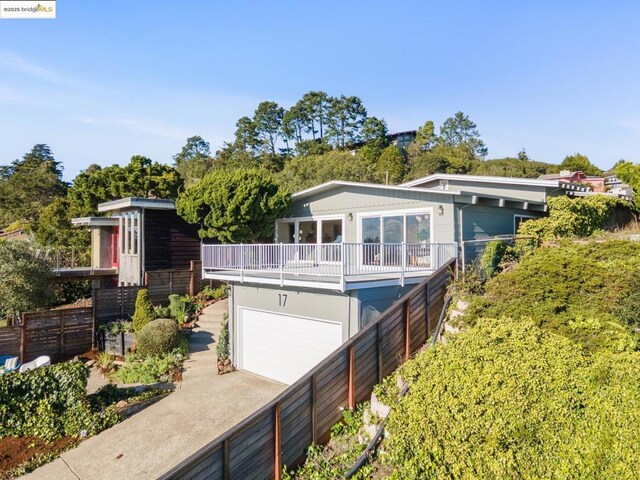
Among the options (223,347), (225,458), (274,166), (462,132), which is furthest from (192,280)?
(462,132)

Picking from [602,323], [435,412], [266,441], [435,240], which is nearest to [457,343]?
[435,412]

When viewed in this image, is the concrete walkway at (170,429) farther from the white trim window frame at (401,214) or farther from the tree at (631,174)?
the tree at (631,174)

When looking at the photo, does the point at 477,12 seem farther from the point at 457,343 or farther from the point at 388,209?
the point at 457,343

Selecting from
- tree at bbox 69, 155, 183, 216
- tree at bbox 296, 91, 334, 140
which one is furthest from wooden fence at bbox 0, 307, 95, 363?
tree at bbox 296, 91, 334, 140

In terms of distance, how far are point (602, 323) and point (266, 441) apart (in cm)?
524

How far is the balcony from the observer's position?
8117 mm

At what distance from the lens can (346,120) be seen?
5519 centimetres

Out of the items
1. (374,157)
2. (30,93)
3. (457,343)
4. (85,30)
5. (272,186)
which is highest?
(374,157)

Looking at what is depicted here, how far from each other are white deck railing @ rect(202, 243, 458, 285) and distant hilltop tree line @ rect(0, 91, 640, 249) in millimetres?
3910

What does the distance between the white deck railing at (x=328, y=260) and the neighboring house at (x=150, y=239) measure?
265 inches

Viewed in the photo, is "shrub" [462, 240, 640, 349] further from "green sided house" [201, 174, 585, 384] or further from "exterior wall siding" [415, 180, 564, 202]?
"exterior wall siding" [415, 180, 564, 202]

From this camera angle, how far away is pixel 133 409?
8.63m

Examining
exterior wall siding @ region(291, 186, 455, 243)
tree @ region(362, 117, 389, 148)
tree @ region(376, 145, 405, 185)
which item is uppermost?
tree @ region(362, 117, 389, 148)

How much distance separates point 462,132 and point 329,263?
64637 mm
